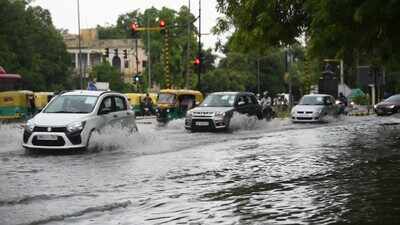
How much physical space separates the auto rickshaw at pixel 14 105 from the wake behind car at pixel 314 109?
55.1 ft

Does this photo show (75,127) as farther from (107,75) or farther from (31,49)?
(107,75)

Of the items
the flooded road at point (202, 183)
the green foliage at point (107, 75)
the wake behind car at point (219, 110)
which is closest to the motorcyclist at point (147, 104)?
the wake behind car at point (219, 110)

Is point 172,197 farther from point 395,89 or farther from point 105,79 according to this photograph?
point 105,79

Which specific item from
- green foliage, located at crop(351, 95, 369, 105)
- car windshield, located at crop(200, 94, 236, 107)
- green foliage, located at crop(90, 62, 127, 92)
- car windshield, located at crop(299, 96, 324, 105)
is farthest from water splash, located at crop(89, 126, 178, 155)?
green foliage, located at crop(90, 62, 127, 92)

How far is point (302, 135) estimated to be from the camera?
76.3 ft

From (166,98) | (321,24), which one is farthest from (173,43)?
(321,24)

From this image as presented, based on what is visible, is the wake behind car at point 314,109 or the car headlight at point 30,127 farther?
the wake behind car at point 314,109

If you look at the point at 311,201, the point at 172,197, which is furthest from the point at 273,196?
the point at 172,197

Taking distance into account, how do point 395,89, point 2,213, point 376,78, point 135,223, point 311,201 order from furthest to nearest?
point 395,89
point 376,78
point 311,201
point 2,213
point 135,223

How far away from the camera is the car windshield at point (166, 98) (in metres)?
37.4

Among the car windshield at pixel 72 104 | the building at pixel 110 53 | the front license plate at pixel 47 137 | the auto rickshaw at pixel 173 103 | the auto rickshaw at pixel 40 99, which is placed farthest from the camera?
the building at pixel 110 53

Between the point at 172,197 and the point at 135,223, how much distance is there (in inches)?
80.3

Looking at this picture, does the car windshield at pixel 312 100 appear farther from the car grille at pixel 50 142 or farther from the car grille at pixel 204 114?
the car grille at pixel 50 142

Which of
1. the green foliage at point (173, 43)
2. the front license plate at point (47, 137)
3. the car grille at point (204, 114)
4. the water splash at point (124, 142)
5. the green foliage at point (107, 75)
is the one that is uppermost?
the green foliage at point (173, 43)
